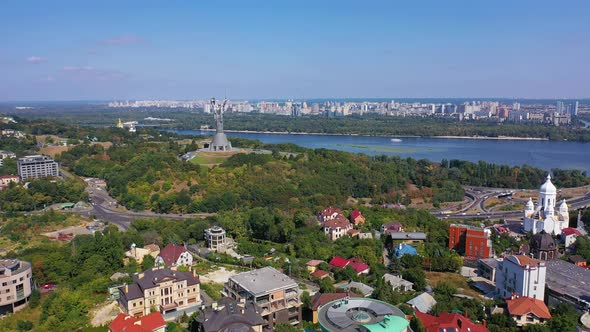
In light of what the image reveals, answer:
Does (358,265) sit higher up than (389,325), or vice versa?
(389,325)

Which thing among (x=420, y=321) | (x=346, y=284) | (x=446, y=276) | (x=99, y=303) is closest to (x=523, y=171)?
(x=446, y=276)

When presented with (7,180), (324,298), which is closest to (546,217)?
(324,298)

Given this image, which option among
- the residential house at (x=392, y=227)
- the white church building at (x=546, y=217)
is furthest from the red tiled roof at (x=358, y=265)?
the white church building at (x=546, y=217)

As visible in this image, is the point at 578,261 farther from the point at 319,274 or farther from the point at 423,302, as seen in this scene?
the point at 319,274

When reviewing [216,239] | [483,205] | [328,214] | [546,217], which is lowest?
[483,205]

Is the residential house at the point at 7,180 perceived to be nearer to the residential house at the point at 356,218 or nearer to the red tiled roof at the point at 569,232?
the residential house at the point at 356,218

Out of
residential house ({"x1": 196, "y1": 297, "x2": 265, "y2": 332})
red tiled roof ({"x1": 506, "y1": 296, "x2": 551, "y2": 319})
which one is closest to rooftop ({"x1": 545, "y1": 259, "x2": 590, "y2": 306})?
red tiled roof ({"x1": 506, "y1": 296, "x2": 551, "y2": 319})
